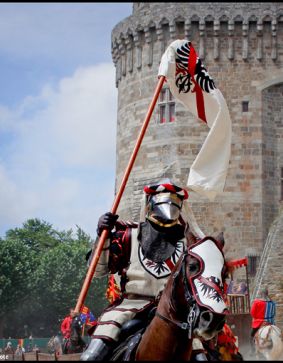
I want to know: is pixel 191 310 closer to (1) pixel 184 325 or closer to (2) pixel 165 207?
(1) pixel 184 325

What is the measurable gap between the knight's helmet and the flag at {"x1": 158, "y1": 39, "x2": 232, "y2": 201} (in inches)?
61.3

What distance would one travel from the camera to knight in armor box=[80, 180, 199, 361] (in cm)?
921

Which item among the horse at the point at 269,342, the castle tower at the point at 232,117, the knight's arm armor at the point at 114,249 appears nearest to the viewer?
the knight's arm armor at the point at 114,249

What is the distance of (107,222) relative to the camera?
31.3 ft

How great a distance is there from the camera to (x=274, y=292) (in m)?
35.8

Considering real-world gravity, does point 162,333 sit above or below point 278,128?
below

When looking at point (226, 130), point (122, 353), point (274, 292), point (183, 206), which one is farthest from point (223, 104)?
point (274, 292)

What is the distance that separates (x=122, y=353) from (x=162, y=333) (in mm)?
718

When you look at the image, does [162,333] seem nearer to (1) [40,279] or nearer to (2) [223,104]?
(2) [223,104]

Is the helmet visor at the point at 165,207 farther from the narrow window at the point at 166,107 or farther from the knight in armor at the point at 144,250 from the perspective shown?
the narrow window at the point at 166,107

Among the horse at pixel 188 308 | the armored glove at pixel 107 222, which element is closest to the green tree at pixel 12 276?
the armored glove at pixel 107 222

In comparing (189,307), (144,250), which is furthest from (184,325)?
(144,250)

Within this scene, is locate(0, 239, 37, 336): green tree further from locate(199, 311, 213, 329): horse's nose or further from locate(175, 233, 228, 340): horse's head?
locate(199, 311, 213, 329): horse's nose

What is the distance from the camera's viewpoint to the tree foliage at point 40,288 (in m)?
57.9
